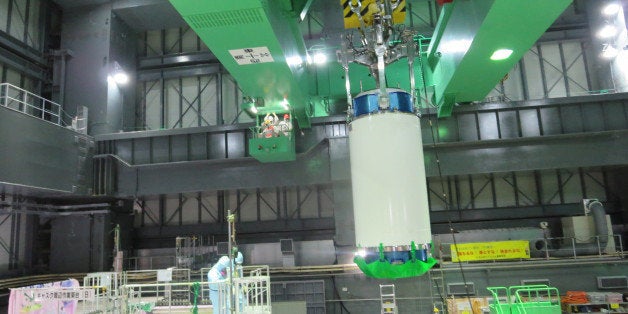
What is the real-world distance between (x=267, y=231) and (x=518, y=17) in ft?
61.6

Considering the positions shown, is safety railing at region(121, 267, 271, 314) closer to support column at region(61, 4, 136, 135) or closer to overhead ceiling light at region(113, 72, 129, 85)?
support column at region(61, 4, 136, 135)

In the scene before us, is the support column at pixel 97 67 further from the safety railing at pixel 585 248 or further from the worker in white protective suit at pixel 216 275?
Result: the safety railing at pixel 585 248

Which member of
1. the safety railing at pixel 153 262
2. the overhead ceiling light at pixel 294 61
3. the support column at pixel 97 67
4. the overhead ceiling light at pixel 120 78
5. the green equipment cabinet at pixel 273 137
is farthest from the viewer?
the safety railing at pixel 153 262

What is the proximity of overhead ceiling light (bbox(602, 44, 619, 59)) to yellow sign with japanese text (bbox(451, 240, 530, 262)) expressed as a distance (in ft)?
39.5

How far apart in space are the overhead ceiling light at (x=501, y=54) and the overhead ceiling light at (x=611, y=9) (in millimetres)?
17234

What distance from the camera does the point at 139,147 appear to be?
674 inches

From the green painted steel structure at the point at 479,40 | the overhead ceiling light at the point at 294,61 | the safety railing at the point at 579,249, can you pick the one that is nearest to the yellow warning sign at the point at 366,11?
the green painted steel structure at the point at 479,40

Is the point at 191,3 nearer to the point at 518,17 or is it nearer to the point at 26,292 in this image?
the point at 518,17

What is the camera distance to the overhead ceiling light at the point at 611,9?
21.6 m

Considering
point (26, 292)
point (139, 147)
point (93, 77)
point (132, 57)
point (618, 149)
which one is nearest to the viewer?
point (26, 292)

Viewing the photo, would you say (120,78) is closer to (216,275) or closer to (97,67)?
(97,67)

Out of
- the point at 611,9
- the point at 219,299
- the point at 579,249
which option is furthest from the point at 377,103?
the point at 611,9

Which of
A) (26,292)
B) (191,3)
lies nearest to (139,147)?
(26,292)

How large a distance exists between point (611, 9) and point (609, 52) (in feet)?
7.30
